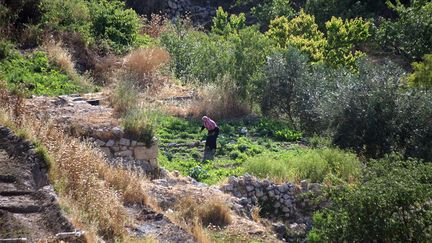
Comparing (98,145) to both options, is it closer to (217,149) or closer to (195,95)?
(217,149)

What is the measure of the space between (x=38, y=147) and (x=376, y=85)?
11.4 metres

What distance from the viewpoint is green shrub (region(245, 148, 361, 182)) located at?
757 inches

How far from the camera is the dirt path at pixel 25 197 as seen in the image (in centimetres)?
1077

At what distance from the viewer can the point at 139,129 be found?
1866 centimetres

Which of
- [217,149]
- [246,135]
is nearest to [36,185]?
A: [217,149]

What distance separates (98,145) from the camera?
18.1 metres

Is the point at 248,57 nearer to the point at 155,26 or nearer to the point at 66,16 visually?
the point at 66,16

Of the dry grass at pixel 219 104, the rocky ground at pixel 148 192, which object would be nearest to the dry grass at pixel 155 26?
the dry grass at pixel 219 104

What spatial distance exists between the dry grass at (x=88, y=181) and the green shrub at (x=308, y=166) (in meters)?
3.55

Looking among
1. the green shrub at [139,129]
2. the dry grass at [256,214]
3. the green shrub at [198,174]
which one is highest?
the green shrub at [139,129]

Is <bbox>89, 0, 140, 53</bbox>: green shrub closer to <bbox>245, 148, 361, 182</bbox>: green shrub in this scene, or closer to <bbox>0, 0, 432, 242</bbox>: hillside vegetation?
<bbox>0, 0, 432, 242</bbox>: hillside vegetation

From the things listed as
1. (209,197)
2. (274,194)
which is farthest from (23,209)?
(274,194)

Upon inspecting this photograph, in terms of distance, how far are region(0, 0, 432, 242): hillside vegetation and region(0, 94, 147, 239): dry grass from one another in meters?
0.03

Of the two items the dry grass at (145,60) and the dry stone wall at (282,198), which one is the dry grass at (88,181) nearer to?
the dry stone wall at (282,198)
